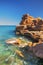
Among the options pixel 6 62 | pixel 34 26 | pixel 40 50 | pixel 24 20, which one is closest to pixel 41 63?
pixel 40 50

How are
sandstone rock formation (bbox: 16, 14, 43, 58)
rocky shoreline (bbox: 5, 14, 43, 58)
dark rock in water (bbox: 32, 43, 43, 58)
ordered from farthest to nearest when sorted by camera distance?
sandstone rock formation (bbox: 16, 14, 43, 58), rocky shoreline (bbox: 5, 14, 43, 58), dark rock in water (bbox: 32, 43, 43, 58)

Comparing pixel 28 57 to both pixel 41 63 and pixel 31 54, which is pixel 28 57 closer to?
pixel 31 54

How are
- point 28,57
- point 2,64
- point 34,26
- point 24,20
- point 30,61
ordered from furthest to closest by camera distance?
point 24,20
point 34,26
point 28,57
point 30,61
point 2,64

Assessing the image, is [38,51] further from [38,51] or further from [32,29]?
[32,29]

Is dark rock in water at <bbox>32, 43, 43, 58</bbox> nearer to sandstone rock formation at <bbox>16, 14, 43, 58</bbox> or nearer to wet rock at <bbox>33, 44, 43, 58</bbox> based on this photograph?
wet rock at <bbox>33, 44, 43, 58</bbox>

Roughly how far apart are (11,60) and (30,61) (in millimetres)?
1590

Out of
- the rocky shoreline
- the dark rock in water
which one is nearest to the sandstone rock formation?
the rocky shoreline

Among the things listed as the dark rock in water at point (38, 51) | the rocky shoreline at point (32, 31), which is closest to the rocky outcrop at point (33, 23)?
the rocky shoreline at point (32, 31)

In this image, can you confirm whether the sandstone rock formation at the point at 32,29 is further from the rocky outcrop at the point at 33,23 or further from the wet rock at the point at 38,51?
the wet rock at the point at 38,51

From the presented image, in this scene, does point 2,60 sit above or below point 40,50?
below

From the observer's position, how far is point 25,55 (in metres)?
13.7

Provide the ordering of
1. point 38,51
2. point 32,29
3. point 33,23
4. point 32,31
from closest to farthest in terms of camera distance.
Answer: point 38,51 < point 32,31 < point 32,29 < point 33,23

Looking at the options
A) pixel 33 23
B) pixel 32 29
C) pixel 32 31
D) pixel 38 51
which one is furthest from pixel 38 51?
pixel 33 23

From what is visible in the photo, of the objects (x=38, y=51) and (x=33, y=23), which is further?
(x=33, y=23)
